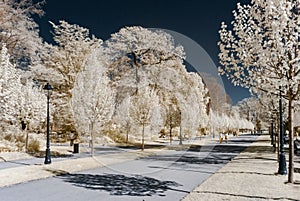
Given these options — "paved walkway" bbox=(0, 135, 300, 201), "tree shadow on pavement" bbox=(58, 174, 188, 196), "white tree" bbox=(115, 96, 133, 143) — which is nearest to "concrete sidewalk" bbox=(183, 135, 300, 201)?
"paved walkway" bbox=(0, 135, 300, 201)

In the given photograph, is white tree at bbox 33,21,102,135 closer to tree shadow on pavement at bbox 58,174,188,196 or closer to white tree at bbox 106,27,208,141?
white tree at bbox 106,27,208,141

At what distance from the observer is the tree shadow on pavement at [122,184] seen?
870 cm

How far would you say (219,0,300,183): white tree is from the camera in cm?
720

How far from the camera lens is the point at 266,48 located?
7.64m

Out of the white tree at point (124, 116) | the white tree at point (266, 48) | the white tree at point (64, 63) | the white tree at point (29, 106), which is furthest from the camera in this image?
the white tree at point (124, 116)

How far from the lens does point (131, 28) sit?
37.8m

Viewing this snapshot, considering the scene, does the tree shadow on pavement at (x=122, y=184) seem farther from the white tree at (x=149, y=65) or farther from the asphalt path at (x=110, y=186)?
the white tree at (x=149, y=65)

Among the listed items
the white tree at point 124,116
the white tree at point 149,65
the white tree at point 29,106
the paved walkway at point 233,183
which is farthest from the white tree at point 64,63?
the paved walkway at point 233,183

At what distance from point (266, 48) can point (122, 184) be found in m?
6.06

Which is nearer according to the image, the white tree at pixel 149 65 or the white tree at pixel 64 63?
the white tree at pixel 64 63

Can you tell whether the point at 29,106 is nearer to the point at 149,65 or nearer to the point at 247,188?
the point at 247,188

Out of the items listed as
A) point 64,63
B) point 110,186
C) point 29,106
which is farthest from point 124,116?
point 110,186

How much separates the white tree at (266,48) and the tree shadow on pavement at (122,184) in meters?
3.93

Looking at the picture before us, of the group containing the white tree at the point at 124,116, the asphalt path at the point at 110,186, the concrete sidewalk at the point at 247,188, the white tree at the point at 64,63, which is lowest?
the asphalt path at the point at 110,186
